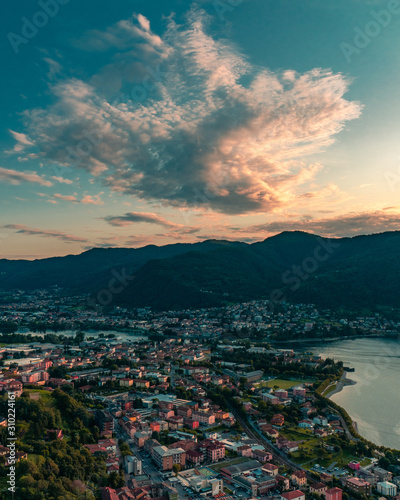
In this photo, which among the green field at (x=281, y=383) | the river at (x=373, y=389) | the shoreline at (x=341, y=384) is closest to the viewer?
the river at (x=373, y=389)

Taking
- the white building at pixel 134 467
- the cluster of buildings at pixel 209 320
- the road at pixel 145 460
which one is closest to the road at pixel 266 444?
the road at pixel 145 460

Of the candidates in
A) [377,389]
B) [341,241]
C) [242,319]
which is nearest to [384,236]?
[341,241]

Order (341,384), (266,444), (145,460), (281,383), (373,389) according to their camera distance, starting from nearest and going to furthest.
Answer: (145,460), (266,444), (373,389), (341,384), (281,383)

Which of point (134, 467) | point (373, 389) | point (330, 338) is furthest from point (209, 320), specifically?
point (134, 467)

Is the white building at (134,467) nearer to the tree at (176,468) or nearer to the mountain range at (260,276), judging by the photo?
the tree at (176,468)

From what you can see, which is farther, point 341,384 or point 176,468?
point 341,384

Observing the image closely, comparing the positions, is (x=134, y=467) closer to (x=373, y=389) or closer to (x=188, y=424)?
(x=188, y=424)

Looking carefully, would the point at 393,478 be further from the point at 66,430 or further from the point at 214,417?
the point at 66,430
